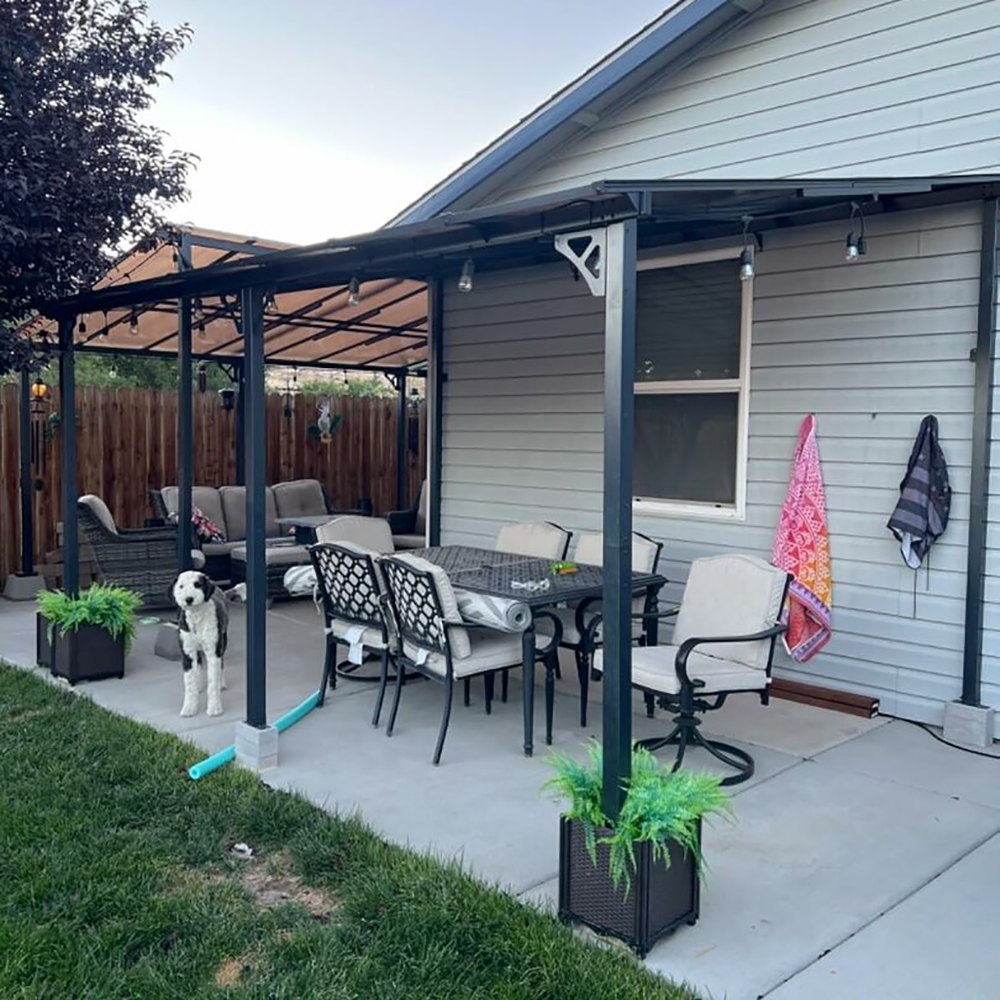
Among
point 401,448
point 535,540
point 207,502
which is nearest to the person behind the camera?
point 535,540

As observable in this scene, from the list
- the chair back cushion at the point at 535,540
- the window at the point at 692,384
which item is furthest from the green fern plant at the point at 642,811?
the chair back cushion at the point at 535,540

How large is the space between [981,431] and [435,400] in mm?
3969

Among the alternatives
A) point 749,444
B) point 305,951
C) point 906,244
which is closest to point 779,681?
point 749,444

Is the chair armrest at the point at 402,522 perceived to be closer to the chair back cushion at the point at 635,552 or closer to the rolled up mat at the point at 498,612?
the chair back cushion at the point at 635,552

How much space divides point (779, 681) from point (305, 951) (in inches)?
131

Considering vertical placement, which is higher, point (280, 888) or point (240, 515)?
point (240, 515)

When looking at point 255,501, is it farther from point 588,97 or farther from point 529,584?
point 588,97

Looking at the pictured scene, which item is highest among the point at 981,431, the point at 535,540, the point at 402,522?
the point at 981,431

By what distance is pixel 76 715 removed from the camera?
460cm

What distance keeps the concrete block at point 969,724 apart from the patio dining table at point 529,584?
1447 millimetres

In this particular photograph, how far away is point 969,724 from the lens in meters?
4.30

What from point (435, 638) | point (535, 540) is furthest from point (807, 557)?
point (435, 638)

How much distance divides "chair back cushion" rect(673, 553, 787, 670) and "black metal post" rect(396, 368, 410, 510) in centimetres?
747

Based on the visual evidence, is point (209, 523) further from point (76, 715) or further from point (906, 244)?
point (906, 244)
